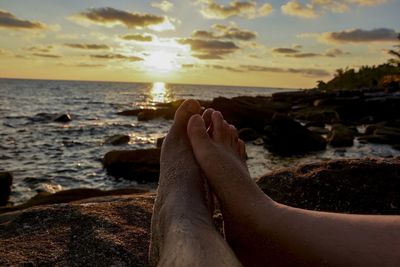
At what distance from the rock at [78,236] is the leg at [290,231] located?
1.75 ft

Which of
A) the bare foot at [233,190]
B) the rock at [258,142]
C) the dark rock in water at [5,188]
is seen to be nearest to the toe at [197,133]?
the bare foot at [233,190]

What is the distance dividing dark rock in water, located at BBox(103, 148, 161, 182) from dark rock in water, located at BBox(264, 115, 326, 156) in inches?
183

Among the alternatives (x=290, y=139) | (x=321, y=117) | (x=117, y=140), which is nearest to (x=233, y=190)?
(x=290, y=139)

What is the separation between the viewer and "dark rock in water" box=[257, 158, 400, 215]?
2625mm

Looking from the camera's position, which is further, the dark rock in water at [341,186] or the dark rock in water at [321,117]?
the dark rock in water at [321,117]

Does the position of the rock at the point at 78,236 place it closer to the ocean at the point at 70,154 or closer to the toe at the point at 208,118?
the toe at the point at 208,118

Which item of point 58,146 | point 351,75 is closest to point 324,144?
point 58,146

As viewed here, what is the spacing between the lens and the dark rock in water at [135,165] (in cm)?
741

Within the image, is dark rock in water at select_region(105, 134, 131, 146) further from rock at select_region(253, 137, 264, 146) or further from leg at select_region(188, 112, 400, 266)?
leg at select_region(188, 112, 400, 266)

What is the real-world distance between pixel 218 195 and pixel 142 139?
11695 millimetres

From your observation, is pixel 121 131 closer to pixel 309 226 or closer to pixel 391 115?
pixel 391 115

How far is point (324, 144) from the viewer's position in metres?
11.5

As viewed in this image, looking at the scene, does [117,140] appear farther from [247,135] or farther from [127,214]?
[127,214]

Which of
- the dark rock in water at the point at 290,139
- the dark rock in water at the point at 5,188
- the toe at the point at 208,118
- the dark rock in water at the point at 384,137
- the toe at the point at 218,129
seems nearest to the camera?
the toe at the point at 218,129
